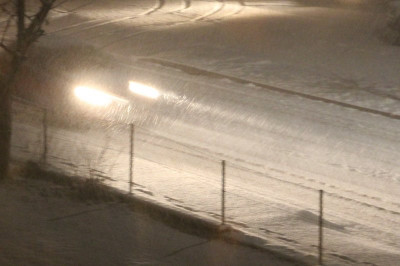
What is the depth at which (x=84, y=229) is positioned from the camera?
11414 millimetres

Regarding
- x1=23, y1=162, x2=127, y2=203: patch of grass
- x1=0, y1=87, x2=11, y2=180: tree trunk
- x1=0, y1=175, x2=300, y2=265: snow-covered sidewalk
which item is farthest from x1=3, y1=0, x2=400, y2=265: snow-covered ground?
x1=0, y1=87, x2=11, y2=180: tree trunk

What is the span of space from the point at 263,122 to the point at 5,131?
788 cm

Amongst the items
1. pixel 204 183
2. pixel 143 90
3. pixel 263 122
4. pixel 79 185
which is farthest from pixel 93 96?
pixel 79 185

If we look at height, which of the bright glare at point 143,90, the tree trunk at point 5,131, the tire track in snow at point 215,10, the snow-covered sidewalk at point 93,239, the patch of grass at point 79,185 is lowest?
the snow-covered sidewalk at point 93,239

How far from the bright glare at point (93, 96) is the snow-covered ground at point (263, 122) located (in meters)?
0.56

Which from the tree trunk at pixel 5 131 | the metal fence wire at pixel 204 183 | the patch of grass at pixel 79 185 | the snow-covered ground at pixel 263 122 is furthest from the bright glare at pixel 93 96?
the tree trunk at pixel 5 131

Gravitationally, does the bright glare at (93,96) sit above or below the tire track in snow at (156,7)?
below

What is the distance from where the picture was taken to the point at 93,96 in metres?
21.5

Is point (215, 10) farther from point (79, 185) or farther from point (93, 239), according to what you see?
point (93, 239)

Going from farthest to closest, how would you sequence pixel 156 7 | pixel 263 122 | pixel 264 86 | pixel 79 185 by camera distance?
pixel 156 7
pixel 264 86
pixel 263 122
pixel 79 185

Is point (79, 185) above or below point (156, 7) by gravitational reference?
below

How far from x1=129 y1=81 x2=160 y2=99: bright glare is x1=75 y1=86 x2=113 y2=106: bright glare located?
1.07m

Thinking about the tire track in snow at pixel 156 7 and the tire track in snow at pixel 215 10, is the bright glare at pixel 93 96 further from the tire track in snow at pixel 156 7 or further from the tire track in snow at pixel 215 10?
the tire track in snow at pixel 156 7

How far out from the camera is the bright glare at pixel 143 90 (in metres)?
22.4
